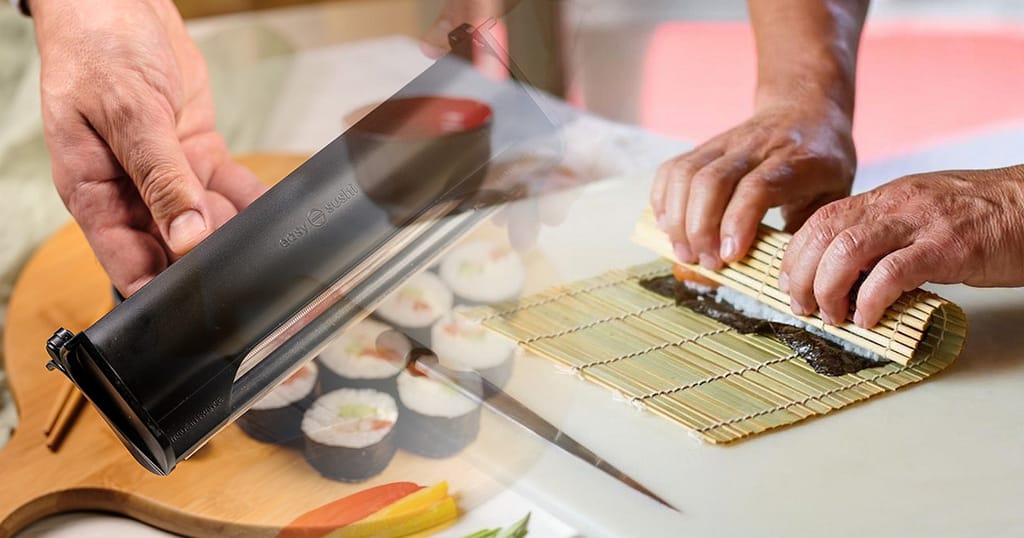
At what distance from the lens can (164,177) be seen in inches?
36.4

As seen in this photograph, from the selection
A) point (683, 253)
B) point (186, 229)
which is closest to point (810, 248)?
point (683, 253)

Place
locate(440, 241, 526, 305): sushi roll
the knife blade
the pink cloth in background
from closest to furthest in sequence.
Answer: the knife blade
locate(440, 241, 526, 305): sushi roll
the pink cloth in background

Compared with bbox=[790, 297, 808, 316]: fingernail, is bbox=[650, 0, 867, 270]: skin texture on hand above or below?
above

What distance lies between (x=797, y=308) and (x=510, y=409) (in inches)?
11.7

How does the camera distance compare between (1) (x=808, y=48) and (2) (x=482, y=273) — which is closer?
(2) (x=482, y=273)

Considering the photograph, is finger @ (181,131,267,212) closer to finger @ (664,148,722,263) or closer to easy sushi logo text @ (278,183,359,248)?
easy sushi logo text @ (278,183,359,248)

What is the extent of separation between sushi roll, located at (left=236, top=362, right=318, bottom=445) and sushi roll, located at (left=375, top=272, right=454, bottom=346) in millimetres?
112

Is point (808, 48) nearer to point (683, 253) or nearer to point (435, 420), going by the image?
point (683, 253)

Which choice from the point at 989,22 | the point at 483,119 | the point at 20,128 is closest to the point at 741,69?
the point at 989,22

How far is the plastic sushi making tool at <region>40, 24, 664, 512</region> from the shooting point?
0.74 m

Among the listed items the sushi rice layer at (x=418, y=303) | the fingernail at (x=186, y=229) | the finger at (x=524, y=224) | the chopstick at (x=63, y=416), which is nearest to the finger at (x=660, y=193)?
the finger at (x=524, y=224)

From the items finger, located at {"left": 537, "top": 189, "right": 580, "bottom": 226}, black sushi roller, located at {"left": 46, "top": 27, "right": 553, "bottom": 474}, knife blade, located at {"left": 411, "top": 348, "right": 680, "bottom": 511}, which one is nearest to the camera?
black sushi roller, located at {"left": 46, "top": 27, "right": 553, "bottom": 474}

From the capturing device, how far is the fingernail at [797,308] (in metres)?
0.98

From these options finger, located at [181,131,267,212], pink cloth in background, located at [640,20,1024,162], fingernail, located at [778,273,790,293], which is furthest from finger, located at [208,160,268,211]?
pink cloth in background, located at [640,20,1024,162]
